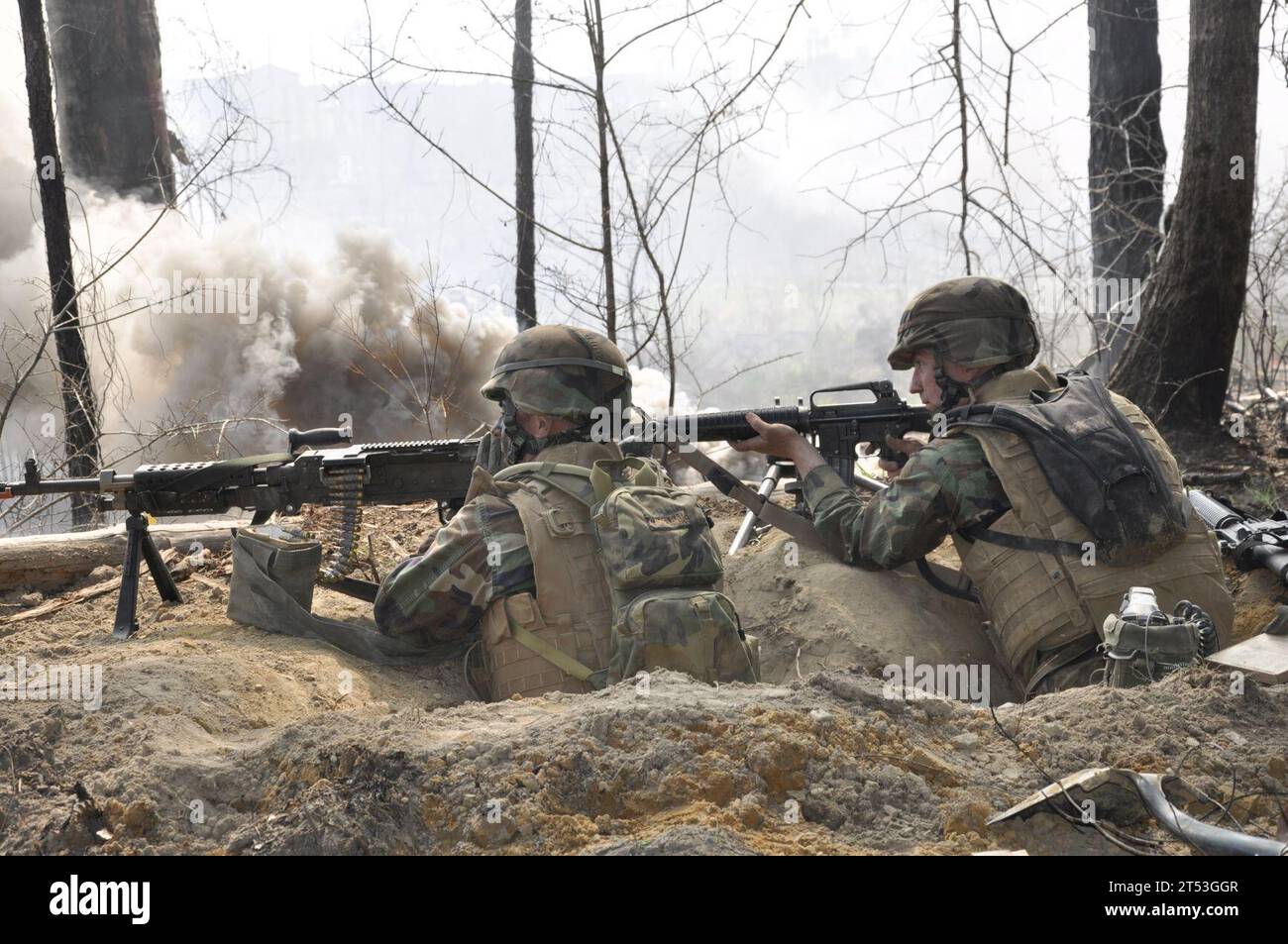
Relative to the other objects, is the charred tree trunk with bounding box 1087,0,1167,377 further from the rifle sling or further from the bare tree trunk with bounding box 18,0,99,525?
the bare tree trunk with bounding box 18,0,99,525

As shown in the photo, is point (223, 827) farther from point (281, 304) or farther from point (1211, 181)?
point (281, 304)

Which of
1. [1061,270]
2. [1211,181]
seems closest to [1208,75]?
[1211,181]

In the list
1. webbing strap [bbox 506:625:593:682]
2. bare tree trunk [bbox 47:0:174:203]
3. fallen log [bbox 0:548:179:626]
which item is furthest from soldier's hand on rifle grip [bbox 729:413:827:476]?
bare tree trunk [bbox 47:0:174:203]

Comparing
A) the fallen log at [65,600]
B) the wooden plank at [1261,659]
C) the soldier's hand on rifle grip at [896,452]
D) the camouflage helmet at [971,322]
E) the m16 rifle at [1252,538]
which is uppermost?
the camouflage helmet at [971,322]

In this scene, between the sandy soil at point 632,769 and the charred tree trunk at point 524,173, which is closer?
the sandy soil at point 632,769

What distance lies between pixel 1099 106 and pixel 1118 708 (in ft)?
29.8

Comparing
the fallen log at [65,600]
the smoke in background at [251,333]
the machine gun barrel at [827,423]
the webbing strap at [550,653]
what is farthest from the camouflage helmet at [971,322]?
the smoke in background at [251,333]

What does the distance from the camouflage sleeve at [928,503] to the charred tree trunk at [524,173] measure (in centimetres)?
562

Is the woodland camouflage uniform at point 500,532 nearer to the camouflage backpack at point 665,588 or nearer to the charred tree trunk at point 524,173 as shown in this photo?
the camouflage backpack at point 665,588

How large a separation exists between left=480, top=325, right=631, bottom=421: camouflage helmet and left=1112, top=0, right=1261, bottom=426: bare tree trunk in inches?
185

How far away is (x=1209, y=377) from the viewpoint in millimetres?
7660

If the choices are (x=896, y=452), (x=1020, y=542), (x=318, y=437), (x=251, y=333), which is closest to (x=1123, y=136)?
(x=896, y=452)

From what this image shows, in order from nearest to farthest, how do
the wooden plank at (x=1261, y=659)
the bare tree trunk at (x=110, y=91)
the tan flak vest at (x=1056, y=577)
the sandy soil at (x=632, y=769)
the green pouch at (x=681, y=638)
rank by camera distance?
the sandy soil at (x=632, y=769) < the wooden plank at (x=1261, y=659) < the green pouch at (x=681, y=638) < the tan flak vest at (x=1056, y=577) < the bare tree trunk at (x=110, y=91)

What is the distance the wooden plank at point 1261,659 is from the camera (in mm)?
3469
